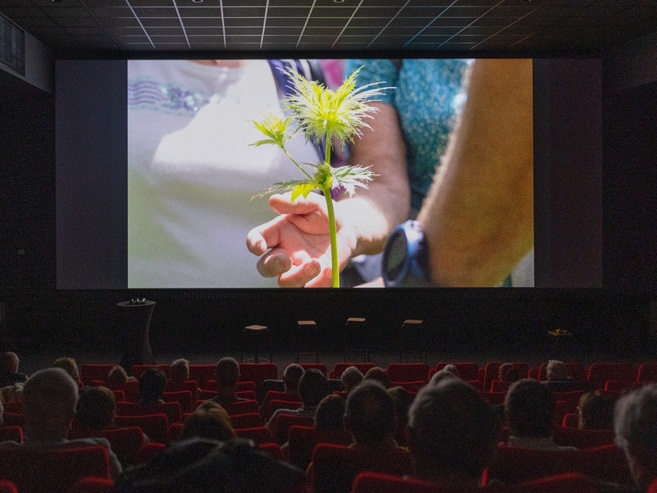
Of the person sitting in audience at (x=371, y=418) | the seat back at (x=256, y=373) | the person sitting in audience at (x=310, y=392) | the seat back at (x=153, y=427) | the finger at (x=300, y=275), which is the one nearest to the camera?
the person sitting in audience at (x=371, y=418)

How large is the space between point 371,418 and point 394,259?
7.82 metres

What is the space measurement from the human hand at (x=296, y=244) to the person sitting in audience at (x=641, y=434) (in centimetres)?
811

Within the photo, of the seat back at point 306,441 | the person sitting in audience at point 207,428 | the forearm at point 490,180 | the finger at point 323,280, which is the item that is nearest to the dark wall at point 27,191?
the finger at point 323,280

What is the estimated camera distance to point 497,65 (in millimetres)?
10227

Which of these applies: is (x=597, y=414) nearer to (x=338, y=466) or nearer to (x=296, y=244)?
(x=338, y=466)

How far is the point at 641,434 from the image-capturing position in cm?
175

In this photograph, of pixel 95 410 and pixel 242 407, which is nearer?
pixel 95 410

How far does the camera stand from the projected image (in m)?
9.88

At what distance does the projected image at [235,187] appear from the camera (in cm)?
988

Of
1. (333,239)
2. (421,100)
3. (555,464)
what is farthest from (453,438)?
(421,100)

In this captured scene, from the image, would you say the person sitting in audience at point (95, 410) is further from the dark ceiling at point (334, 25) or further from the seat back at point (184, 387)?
the dark ceiling at point (334, 25)

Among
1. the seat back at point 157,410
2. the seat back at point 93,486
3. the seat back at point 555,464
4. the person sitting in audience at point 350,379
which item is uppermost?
the seat back at point 93,486

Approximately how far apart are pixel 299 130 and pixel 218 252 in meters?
2.02

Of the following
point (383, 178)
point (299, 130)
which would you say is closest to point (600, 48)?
point (383, 178)
